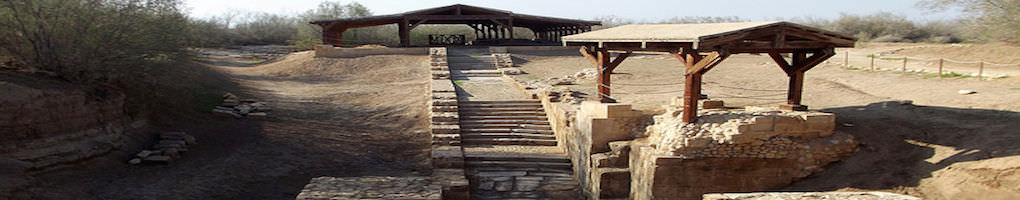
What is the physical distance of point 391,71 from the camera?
20562 mm

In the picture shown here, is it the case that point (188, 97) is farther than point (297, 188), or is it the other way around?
point (188, 97)

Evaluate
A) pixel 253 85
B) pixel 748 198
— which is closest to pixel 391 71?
pixel 253 85

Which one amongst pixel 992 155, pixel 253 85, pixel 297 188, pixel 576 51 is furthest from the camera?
pixel 576 51

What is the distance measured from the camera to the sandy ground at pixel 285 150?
8867 mm

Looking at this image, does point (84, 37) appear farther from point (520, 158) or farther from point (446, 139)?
point (520, 158)

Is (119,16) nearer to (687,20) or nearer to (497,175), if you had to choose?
(497,175)

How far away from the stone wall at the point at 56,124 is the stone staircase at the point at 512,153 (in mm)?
6084

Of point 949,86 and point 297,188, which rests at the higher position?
point 949,86

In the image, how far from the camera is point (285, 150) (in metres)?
11.3

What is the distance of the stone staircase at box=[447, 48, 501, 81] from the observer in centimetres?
1903

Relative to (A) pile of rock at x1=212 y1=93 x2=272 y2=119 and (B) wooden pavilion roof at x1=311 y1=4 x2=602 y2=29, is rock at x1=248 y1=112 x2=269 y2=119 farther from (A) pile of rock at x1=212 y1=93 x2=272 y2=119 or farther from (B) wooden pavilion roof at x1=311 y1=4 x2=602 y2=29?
(B) wooden pavilion roof at x1=311 y1=4 x2=602 y2=29

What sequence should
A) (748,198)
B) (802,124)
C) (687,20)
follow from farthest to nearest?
1. (687,20)
2. (802,124)
3. (748,198)

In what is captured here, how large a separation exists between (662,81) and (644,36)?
7.27m

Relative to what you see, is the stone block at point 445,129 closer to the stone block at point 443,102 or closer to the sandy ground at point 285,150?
the sandy ground at point 285,150
